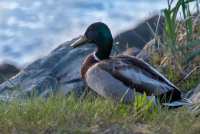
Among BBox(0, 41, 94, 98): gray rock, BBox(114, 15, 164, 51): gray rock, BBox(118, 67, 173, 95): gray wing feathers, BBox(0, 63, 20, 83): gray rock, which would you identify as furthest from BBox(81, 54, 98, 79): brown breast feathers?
BBox(0, 63, 20, 83): gray rock

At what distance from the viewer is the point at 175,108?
324 inches

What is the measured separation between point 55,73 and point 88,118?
4.36 m

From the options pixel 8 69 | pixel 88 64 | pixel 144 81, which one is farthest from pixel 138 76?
pixel 8 69

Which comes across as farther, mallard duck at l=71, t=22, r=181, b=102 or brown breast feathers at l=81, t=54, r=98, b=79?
brown breast feathers at l=81, t=54, r=98, b=79

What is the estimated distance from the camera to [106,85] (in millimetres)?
9031

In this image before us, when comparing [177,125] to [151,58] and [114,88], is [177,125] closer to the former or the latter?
[114,88]

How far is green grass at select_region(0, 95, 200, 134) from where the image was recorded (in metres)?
6.98

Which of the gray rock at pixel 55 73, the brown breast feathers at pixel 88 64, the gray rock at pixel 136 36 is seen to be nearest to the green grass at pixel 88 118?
the brown breast feathers at pixel 88 64

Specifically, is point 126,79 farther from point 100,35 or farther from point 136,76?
point 100,35

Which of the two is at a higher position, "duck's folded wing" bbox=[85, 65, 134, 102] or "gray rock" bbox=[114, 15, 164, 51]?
"duck's folded wing" bbox=[85, 65, 134, 102]

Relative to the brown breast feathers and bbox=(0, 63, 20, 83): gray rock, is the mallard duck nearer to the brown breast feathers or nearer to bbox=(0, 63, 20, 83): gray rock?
the brown breast feathers

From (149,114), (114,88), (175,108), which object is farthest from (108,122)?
(114,88)

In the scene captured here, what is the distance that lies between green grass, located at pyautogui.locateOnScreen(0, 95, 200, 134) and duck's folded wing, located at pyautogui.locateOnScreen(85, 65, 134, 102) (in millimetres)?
1137

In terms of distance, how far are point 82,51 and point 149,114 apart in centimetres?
475
